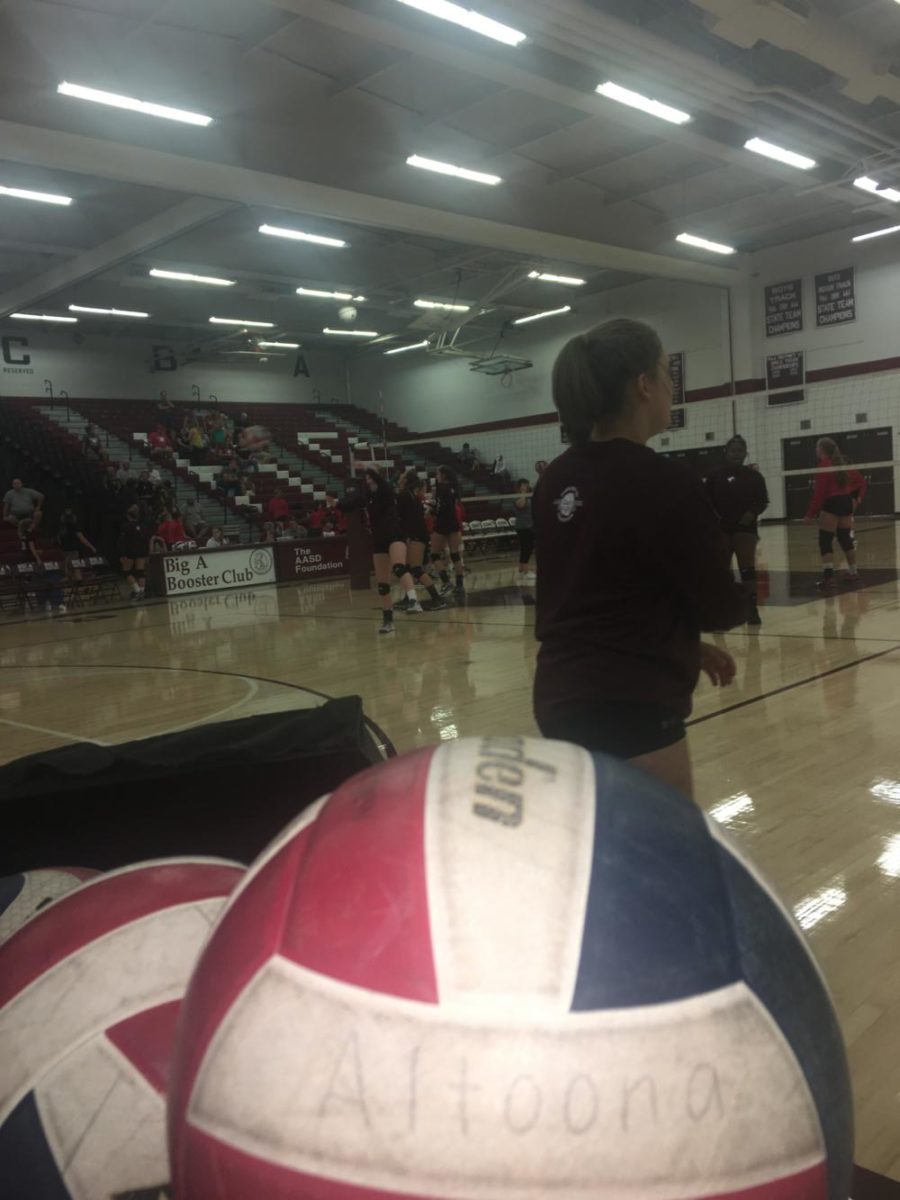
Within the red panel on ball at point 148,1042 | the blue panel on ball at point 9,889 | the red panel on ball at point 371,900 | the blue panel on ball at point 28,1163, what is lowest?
the blue panel on ball at point 28,1163

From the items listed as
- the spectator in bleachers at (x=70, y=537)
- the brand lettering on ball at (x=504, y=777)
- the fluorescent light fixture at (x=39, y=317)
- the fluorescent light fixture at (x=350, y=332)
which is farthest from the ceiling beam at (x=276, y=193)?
the brand lettering on ball at (x=504, y=777)

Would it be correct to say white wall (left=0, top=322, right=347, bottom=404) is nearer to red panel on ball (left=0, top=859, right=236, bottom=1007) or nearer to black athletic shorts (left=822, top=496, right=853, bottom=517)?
black athletic shorts (left=822, top=496, right=853, bottom=517)

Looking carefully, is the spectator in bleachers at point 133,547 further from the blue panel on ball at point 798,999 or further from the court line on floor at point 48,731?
the blue panel on ball at point 798,999

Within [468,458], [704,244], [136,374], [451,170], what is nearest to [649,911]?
[451,170]

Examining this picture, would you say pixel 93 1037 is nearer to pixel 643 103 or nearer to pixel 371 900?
pixel 371 900

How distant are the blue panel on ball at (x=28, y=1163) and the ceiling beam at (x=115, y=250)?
47.2ft

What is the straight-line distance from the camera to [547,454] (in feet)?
83.9

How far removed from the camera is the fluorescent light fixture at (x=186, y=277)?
19.8m

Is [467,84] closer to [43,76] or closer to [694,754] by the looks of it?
[43,76]

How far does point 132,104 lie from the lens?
11.4 m

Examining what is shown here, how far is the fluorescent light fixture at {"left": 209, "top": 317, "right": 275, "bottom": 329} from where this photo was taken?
24.6 metres

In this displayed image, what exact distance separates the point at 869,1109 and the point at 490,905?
144 centimetres

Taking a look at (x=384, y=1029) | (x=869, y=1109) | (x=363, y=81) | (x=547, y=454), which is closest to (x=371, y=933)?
(x=384, y=1029)

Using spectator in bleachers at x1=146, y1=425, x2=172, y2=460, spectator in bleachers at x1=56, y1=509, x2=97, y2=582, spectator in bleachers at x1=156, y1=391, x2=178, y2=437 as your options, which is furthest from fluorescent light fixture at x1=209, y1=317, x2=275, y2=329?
spectator in bleachers at x1=56, y1=509, x2=97, y2=582
